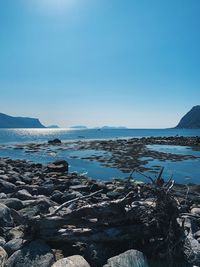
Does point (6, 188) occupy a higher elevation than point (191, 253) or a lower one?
lower

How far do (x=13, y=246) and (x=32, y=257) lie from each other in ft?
2.89

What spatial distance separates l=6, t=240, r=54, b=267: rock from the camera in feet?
23.4

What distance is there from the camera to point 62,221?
27.2 ft

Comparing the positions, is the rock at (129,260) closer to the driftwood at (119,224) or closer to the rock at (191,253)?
the driftwood at (119,224)

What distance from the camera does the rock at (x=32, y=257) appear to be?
7.12 metres

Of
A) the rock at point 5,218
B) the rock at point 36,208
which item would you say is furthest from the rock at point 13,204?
the rock at point 5,218

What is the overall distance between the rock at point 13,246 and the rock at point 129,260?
2370mm

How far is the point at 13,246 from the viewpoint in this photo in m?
7.88

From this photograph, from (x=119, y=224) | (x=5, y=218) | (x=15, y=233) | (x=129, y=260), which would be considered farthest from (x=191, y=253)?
(x=5, y=218)

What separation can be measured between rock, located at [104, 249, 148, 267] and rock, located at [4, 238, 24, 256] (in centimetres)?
237

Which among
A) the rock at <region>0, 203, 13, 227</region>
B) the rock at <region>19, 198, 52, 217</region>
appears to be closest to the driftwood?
the rock at <region>0, 203, 13, 227</region>

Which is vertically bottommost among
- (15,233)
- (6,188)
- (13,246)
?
(6,188)

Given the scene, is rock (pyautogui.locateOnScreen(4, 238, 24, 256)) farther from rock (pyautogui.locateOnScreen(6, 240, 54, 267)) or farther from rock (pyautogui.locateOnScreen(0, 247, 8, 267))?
rock (pyautogui.locateOnScreen(6, 240, 54, 267))

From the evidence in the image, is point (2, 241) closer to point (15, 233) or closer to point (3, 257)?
point (15, 233)
